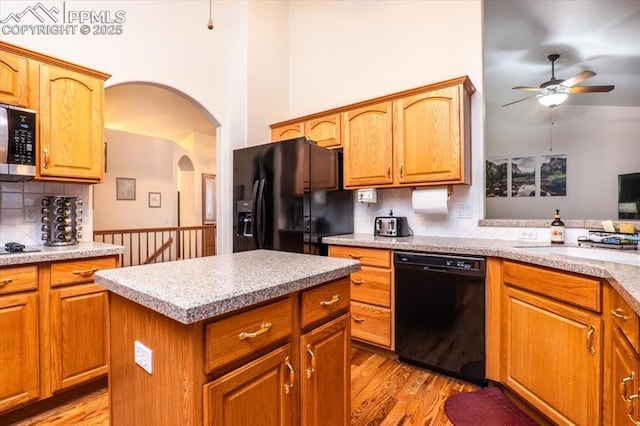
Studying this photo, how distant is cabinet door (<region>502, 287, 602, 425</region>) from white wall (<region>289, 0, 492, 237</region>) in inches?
37.3

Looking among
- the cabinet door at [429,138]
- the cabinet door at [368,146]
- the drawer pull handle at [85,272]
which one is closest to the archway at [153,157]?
the cabinet door at [368,146]

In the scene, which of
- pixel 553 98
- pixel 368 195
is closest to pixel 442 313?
pixel 368 195

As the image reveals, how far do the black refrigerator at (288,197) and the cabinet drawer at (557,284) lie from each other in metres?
1.47

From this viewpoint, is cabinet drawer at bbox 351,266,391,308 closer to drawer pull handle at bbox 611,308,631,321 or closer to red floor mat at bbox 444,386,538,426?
red floor mat at bbox 444,386,538,426

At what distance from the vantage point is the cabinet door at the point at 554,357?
4.75 feet

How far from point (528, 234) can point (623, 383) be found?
1.46 m

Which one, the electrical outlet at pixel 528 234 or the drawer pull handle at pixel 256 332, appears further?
the electrical outlet at pixel 528 234

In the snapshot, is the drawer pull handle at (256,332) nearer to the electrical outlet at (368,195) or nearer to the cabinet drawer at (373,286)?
the cabinet drawer at (373,286)

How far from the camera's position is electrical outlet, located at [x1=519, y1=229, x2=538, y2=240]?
2.42m

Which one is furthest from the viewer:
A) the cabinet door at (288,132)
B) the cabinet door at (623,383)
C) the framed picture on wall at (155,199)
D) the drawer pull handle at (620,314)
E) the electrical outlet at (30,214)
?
the framed picture on wall at (155,199)

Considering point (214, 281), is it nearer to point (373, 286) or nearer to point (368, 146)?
point (373, 286)

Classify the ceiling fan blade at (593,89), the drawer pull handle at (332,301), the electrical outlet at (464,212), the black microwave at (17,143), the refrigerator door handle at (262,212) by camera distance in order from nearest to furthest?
the drawer pull handle at (332,301) < the black microwave at (17,143) < the electrical outlet at (464,212) < the refrigerator door handle at (262,212) < the ceiling fan blade at (593,89)

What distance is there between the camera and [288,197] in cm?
280

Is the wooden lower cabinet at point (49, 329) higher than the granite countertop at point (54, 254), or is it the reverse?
the granite countertop at point (54, 254)
